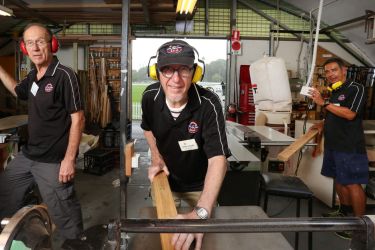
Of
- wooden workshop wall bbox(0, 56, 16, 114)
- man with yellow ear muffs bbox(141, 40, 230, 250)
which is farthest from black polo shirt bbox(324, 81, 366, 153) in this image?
wooden workshop wall bbox(0, 56, 16, 114)

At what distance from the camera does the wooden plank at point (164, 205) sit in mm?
1170

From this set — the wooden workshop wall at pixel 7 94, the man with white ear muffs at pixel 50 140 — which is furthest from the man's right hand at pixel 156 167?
the wooden workshop wall at pixel 7 94

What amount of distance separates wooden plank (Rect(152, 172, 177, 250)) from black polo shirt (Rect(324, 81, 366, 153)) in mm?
2360

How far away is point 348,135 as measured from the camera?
3334 millimetres

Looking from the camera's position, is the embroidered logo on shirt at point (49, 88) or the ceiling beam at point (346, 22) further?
the ceiling beam at point (346, 22)

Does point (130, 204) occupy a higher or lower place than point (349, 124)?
lower

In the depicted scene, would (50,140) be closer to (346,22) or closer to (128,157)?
(128,157)

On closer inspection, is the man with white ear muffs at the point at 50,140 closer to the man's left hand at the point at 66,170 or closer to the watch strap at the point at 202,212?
the man's left hand at the point at 66,170

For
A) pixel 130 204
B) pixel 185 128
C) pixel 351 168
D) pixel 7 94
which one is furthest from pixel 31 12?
pixel 351 168

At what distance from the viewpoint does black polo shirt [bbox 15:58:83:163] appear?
2379 mm

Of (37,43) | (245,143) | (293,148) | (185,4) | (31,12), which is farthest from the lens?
(31,12)

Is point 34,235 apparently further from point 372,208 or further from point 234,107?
point 234,107

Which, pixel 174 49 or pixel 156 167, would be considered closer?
pixel 174 49

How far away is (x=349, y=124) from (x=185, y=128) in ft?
7.32
